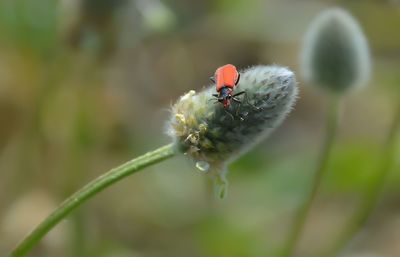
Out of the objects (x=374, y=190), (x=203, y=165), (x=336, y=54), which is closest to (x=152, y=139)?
(x=374, y=190)

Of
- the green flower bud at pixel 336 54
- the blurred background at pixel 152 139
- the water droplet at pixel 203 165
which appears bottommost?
the water droplet at pixel 203 165

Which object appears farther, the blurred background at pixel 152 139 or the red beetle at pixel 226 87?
the blurred background at pixel 152 139

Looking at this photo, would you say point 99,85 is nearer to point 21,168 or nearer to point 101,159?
point 101,159

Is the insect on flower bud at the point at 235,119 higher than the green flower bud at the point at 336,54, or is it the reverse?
the green flower bud at the point at 336,54

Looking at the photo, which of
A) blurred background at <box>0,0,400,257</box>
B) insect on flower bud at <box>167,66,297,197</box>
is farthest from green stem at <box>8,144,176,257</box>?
blurred background at <box>0,0,400,257</box>

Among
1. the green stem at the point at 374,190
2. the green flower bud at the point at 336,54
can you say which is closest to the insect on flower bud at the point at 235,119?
the green flower bud at the point at 336,54

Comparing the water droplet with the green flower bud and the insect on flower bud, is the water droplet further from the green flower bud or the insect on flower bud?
the green flower bud

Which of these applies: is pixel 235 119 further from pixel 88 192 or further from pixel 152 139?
pixel 152 139

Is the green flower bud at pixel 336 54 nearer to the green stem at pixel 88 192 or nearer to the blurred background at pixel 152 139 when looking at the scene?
the blurred background at pixel 152 139
